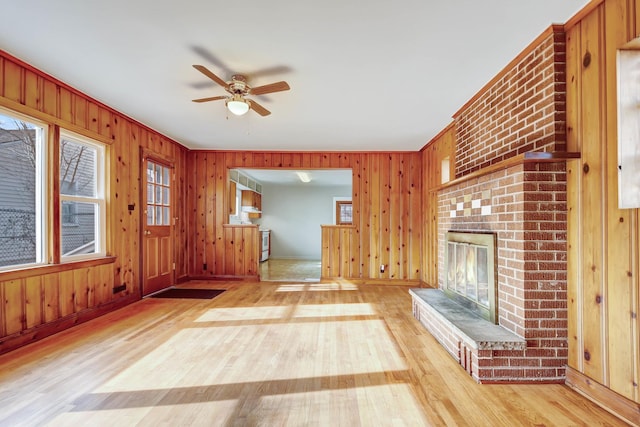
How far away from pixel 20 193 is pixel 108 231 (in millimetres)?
1060

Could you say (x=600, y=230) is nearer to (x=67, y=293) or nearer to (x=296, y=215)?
(x=67, y=293)

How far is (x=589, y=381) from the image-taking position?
1.82 meters

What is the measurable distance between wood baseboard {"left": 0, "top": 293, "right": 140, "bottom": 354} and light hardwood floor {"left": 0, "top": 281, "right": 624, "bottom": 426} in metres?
0.08

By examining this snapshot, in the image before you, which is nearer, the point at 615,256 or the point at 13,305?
the point at 615,256

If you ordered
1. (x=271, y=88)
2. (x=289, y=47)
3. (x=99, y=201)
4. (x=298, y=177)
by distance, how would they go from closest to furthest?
(x=289, y=47)
(x=271, y=88)
(x=99, y=201)
(x=298, y=177)

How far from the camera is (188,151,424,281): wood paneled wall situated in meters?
5.37

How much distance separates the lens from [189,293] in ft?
14.9

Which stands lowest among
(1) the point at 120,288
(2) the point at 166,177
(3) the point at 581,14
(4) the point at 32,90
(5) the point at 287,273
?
(5) the point at 287,273

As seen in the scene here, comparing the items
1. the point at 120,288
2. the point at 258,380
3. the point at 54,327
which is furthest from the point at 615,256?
the point at 120,288

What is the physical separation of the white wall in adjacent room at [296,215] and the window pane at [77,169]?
592cm

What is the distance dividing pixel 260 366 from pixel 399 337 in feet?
4.43

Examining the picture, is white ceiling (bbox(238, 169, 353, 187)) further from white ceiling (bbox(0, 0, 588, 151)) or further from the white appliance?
white ceiling (bbox(0, 0, 588, 151))

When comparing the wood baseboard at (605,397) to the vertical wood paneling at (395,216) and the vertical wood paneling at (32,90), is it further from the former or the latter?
the vertical wood paneling at (32,90)

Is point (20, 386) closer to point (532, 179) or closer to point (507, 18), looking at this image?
point (532, 179)
